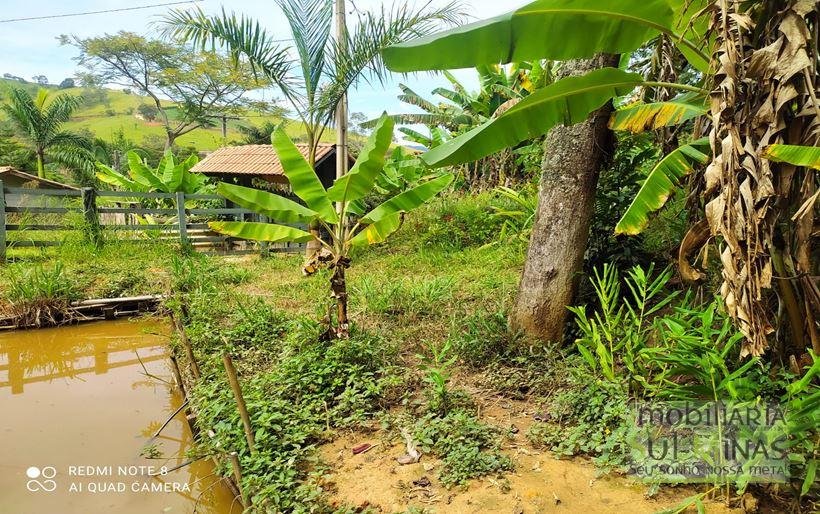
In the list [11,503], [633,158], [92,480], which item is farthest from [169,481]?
[633,158]

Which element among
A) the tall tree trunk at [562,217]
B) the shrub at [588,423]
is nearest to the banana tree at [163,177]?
the tall tree trunk at [562,217]

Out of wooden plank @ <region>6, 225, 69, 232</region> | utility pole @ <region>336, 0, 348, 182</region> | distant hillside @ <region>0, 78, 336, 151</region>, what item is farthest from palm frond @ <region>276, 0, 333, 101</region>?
distant hillside @ <region>0, 78, 336, 151</region>

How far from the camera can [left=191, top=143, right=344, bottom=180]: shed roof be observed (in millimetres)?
11898

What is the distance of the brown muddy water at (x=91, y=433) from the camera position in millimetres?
2680

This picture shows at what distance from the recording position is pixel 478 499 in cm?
216

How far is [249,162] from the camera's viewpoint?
506 inches

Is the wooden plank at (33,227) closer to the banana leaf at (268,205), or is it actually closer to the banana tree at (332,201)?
the banana tree at (332,201)

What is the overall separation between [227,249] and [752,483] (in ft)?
28.8

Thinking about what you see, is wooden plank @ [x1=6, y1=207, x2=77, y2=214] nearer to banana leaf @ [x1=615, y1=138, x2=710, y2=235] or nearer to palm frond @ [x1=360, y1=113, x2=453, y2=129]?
palm frond @ [x1=360, y1=113, x2=453, y2=129]

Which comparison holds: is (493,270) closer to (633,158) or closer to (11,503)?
(633,158)

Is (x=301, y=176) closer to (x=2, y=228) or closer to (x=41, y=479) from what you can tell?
(x=41, y=479)

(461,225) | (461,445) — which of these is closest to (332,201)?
(461,445)

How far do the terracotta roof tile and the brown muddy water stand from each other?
23.5 feet

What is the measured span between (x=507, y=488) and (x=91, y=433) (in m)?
3.02
